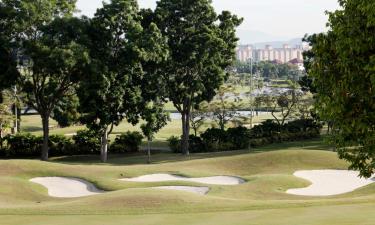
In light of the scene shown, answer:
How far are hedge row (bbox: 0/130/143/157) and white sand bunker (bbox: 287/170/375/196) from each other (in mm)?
22473

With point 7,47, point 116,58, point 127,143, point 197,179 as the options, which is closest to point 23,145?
point 127,143

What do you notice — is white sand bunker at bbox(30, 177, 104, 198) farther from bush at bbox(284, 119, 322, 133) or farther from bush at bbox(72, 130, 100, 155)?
bush at bbox(284, 119, 322, 133)

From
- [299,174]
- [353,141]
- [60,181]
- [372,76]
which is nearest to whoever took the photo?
[372,76]

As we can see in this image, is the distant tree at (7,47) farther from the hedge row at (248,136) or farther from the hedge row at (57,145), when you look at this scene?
the hedge row at (248,136)

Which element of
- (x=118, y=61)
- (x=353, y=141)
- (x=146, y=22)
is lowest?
(x=353, y=141)

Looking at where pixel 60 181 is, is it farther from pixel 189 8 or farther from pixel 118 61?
pixel 189 8

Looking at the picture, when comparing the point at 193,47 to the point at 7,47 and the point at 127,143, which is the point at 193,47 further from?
the point at 7,47

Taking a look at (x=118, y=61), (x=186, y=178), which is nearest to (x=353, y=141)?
(x=186, y=178)

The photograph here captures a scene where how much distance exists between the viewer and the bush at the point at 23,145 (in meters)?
51.6

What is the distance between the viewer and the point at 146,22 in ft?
166

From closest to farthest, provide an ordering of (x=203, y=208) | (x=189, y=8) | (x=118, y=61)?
(x=203, y=208)
(x=118, y=61)
(x=189, y=8)

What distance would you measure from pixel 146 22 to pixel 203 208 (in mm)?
32614

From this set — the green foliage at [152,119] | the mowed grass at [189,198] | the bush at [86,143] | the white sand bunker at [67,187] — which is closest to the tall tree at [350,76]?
the mowed grass at [189,198]

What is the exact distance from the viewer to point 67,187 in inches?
1310
